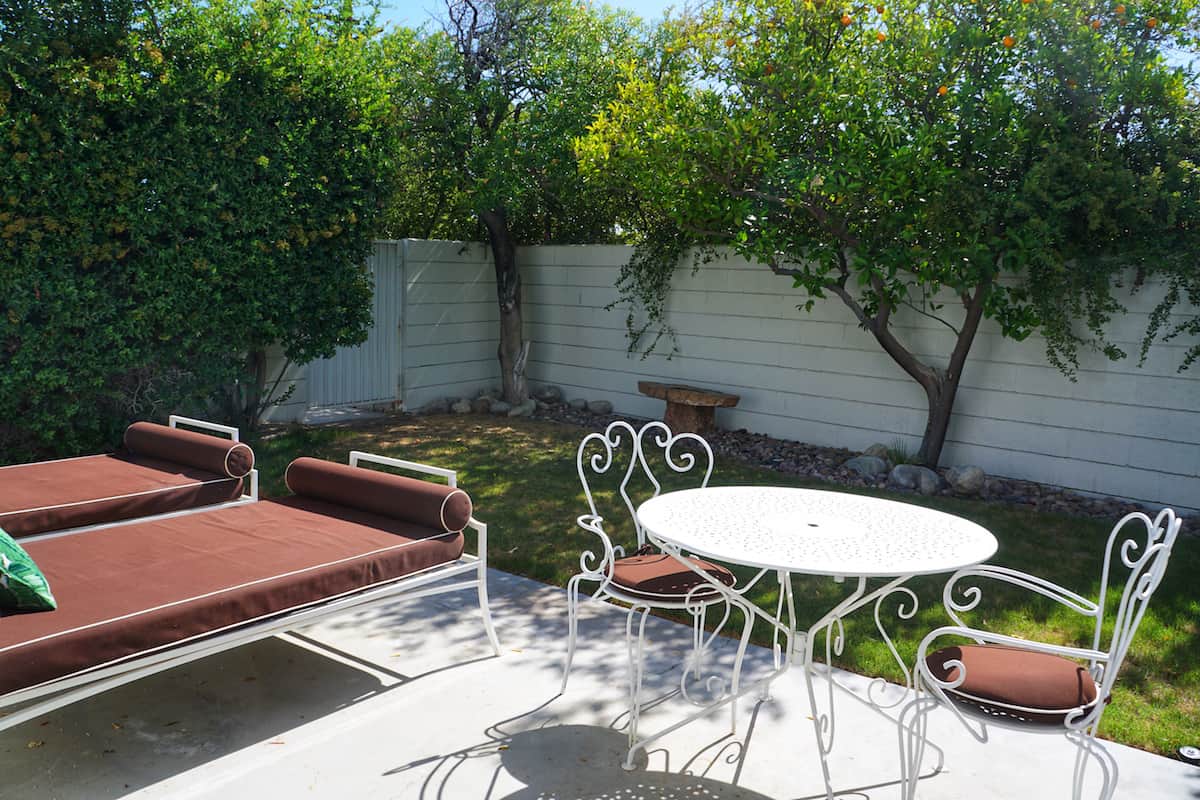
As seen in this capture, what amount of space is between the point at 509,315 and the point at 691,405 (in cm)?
246

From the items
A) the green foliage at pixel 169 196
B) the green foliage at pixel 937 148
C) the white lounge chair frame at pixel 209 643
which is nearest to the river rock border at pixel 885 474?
the green foliage at pixel 937 148

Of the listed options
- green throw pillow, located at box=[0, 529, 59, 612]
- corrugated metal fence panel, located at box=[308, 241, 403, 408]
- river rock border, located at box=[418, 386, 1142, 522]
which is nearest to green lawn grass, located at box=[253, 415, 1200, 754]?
river rock border, located at box=[418, 386, 1142, 522]

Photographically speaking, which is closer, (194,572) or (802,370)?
(194,572)

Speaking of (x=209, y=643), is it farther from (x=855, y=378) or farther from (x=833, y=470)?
(x=855, y=378)

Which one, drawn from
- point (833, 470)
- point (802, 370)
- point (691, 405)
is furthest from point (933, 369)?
point (691, 405)

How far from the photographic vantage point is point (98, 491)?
4.18 m

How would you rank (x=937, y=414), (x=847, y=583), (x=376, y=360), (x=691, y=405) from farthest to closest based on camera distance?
(x=376, y=360), (x=691, y=405), (x=937, y=414), (x=847, y=583)

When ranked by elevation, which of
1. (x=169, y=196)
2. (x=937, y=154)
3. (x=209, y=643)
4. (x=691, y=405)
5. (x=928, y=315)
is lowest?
(x=209, y=643)

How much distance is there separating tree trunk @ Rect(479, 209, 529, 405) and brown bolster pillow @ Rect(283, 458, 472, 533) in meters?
5.45

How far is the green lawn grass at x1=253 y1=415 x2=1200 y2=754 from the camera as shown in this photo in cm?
364

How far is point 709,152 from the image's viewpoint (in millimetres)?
6805

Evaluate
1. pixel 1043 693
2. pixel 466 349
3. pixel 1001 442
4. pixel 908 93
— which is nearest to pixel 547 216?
pixel 466 349

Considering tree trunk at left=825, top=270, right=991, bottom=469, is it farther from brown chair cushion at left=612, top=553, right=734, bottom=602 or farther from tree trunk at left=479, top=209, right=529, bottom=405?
brown chair cushion at left=612, top=553, right=734, bottom=602

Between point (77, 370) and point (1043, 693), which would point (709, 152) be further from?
point (1043, 693)
